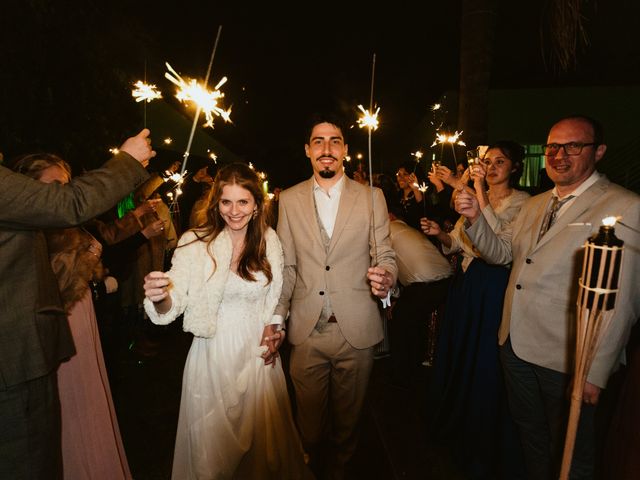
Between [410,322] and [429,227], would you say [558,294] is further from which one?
[410,322]

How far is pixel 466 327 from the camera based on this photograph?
362 cm

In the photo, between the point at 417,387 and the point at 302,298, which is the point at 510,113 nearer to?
the point at 417,387

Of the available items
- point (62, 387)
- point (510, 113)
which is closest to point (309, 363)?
point (62, 387)

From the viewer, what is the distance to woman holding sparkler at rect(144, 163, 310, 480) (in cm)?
270

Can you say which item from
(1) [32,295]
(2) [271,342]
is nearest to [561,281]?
(2) [271,342]

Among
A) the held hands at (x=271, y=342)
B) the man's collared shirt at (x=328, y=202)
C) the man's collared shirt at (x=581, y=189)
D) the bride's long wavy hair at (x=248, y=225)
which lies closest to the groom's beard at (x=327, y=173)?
the man's collared shirt at (x=328, y=202)

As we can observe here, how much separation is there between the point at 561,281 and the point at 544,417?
1032mm

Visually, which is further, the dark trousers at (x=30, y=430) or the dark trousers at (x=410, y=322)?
the dark trousers at (x=410, y=322)

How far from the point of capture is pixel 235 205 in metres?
2.90

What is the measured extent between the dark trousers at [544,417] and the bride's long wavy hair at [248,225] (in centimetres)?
194

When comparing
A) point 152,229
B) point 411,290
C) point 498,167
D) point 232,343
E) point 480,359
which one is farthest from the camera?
point 411,290

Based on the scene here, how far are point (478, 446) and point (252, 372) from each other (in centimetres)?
213

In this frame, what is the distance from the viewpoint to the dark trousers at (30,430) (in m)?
2.04

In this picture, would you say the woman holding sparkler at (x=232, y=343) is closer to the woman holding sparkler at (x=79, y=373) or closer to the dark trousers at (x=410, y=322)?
the woman holding sparkler at (x=79, y=373)
